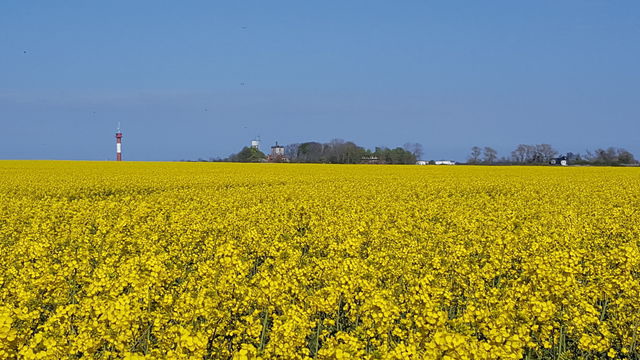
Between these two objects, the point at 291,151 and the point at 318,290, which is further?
the point at 291,151

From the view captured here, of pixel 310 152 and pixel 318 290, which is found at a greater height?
pixel 310 152

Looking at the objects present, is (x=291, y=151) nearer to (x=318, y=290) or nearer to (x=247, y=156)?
(x=247, y=156)

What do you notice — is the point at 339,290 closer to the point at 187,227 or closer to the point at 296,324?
the point at 296,324

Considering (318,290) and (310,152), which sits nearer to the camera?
(318,290)

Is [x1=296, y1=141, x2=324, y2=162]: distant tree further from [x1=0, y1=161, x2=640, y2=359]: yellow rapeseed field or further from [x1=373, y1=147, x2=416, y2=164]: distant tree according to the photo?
[x1=0, y1=161, x2=640, y2=359]: yellow rapeseed field

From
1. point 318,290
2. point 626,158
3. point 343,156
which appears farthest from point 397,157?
point 318,290

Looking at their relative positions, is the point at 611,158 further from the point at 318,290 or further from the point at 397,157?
the point at 318,290

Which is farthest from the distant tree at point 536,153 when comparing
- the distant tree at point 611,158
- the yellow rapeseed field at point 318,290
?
the yellow rapeseed field at point 318,290

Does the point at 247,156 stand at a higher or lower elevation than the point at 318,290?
higher

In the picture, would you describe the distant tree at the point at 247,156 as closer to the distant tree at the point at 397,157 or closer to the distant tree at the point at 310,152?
the distant tree at the point at 310,152

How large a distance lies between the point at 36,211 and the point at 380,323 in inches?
494

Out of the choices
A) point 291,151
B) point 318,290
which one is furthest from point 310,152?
point 318,290

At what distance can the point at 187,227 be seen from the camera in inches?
488

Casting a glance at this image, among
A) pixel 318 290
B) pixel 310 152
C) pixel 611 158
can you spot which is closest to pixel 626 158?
pixel 611 158
